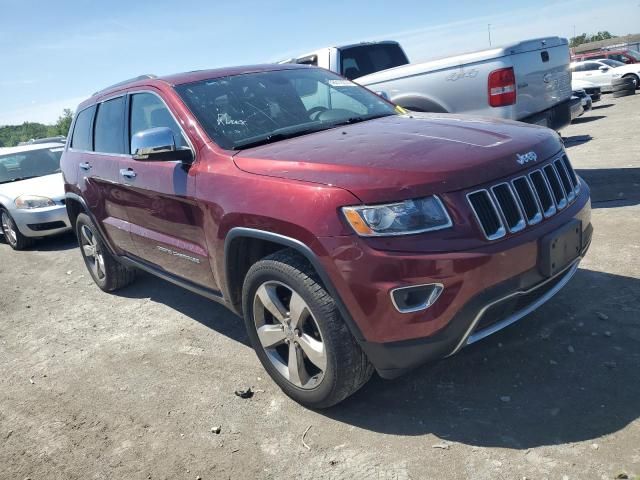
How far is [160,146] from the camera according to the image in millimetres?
3436

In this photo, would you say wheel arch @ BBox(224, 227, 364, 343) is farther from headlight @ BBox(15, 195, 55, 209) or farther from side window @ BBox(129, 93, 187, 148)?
headlight @ BBox(15, 195, 55, 209)

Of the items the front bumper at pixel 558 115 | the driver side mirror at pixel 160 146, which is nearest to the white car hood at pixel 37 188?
the driver side mirror at pixel 160 146

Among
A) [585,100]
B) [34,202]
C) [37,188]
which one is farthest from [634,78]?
[34,202]

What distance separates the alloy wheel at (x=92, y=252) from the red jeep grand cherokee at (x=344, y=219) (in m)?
1.64

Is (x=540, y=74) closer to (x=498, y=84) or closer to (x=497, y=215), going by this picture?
(x=498, y=84)

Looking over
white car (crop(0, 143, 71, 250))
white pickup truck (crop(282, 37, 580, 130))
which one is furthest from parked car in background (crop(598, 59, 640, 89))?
white car (crop(0, 143, 71, 250))

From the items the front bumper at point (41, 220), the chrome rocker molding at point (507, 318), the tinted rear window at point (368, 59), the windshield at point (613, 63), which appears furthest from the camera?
the windshield at point (613, 63)

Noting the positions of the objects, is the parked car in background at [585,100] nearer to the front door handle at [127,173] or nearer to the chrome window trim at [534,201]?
the chrome window trim at [534,201]

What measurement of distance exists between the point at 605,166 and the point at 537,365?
5.49 m

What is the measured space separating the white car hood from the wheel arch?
5917 millimetres

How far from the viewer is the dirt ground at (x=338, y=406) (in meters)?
2.58

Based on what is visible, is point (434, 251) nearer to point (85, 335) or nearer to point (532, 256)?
point (532, 256)

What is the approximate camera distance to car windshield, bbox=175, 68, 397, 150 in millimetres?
3541

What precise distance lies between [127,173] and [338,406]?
2358 millimetres
